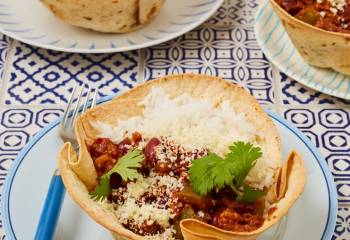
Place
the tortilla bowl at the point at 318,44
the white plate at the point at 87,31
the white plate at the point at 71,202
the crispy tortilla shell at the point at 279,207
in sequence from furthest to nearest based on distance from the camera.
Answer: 1. the white plate at the point at 87,31
2. the tortilla bowl at the point at 318,44
3. the white plate at the point at 71,202
4. the crispy tortilla shell at the point at 279,207

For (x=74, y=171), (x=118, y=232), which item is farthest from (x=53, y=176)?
(x=118, y=232)

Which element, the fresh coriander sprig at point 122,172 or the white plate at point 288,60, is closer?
the fresh coriander sprig at point 122,172

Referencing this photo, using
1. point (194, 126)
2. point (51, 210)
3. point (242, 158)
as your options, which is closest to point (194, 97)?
point (194, 126)

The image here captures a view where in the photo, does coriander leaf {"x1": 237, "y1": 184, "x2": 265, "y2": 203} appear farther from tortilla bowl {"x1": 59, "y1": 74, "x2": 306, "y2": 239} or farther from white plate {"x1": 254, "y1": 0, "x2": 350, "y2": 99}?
white plate {"x1": 254, "y1": 0, "x2": 350, "y2": 99}

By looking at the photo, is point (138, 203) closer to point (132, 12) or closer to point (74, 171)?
point (74, 171)

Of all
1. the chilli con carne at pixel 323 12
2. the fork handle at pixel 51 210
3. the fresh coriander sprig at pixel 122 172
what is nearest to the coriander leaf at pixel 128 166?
the fresh coriander sprig at pixel 122 172

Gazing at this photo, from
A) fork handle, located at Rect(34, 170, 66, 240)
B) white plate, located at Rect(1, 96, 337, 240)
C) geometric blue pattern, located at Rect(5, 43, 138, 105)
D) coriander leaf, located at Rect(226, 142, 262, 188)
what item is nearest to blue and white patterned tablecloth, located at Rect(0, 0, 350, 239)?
geometric blue pattern, located at Rect(5, 43, 138, 105)

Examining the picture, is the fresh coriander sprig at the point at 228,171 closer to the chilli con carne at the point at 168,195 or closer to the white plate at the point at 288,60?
the chilli con carne at the point at 168,195

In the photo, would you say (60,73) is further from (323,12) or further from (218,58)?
(323,12)
